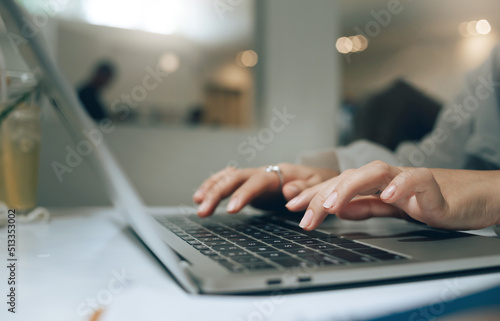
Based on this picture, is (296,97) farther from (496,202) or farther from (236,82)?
(496,202)

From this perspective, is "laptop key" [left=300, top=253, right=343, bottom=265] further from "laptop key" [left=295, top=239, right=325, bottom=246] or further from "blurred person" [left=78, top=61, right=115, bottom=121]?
"blurred person" [left=78, top=61, right=115, bottom=121]

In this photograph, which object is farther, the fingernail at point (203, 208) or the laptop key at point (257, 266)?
the fingernail at point (203, 208)

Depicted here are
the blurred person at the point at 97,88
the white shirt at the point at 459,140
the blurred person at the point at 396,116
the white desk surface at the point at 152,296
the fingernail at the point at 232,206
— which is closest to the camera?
the white desk surface at the point at 152,296

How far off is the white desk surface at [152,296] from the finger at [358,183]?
0.14 meters

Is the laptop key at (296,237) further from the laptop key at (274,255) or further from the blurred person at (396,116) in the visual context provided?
the blurred person at (396,116)

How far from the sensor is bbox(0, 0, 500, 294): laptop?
0.91 ft

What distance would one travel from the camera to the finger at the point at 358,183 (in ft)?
1.40

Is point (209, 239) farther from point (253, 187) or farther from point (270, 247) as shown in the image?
point (253, 187)

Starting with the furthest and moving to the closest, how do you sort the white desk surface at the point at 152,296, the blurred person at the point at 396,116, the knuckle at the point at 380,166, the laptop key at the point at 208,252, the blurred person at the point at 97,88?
the blurred person at the point at 396,116, the blurred person at the point at 97,88, the knuckle at the point at 380,166, the laptop key at the point at 208,252, the white desk surface at the point at 152,296

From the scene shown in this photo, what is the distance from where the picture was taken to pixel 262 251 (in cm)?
36

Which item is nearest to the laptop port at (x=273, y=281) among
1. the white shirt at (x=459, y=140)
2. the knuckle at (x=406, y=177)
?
the knuckle at (x=406, y=177)

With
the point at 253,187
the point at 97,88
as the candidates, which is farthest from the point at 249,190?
the point at 97,88

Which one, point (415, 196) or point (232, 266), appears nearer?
point (232, 266)

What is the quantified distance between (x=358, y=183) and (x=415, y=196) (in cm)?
8
